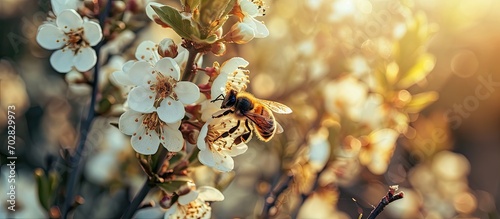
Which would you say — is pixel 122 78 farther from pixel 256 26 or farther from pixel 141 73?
pixel 256 26

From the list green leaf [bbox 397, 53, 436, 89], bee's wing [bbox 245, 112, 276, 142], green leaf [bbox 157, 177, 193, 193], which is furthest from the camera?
green leaf [bbox 397, 53, 436, 89]

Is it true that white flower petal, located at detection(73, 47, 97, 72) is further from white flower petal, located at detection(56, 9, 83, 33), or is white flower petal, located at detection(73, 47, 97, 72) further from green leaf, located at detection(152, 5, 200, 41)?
green leaf, located at detection(152, 5, 200, 41)

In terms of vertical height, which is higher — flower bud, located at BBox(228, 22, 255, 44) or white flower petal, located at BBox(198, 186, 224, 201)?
flower bud, located at BBox(228, 22, 255, 44)

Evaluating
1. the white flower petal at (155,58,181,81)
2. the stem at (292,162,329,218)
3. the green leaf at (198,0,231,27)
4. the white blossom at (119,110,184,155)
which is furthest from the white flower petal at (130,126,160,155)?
the stem at (292,162,329,218)

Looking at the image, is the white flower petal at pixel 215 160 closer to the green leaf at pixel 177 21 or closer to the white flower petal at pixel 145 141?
the white flower petal at pixel 145 141

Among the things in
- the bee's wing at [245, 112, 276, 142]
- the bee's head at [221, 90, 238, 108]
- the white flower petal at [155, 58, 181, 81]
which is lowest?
the bee's wing at [245, 112, 276, 142]

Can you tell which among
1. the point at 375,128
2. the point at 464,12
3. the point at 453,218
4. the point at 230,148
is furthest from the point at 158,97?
the point at 464,12
